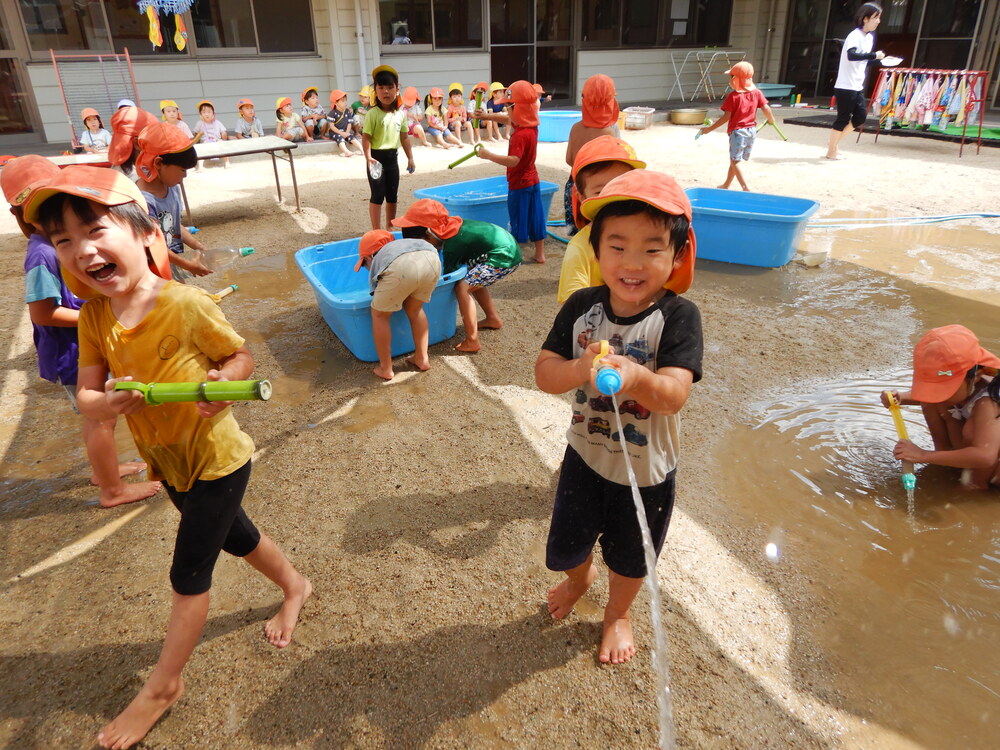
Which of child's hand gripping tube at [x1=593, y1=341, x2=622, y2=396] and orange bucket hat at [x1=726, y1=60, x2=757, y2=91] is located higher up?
orange bucket hat at [x1=726, y1=60, x2=757, y2=91]

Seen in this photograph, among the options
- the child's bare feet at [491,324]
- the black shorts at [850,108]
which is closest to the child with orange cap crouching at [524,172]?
the child's bare feet at [491,324]

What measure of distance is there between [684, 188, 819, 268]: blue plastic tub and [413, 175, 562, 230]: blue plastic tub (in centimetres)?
132

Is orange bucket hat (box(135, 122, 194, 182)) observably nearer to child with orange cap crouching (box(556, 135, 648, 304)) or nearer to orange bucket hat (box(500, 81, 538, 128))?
child with orange cap crouching (box(556, 135, 648, 304))

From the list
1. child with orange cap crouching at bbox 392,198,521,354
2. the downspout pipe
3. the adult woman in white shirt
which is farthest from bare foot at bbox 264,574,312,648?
the downspout pipe

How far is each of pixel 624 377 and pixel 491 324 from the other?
305 cm

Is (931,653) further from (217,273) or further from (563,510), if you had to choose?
(217,273)

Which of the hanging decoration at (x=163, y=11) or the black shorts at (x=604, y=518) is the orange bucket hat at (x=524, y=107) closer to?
the black shorts at (x=604, y=518)

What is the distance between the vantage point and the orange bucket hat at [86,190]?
1.48m

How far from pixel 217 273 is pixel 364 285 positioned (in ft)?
5.28

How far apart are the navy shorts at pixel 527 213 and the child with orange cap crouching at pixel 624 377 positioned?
394 cm

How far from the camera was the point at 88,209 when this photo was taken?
1559 mm

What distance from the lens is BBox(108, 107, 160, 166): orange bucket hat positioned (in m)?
3.22

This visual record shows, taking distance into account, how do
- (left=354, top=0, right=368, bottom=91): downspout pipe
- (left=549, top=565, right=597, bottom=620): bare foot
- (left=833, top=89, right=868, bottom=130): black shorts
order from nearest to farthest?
(left=549, top=565, right=597, bottom=620): bare foot, (left=833, top=89, right=868, bottom=130): black shorts, (left=354, top=0, right=368, bottom=91): downspout pipe

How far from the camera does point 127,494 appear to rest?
9.16 feet
